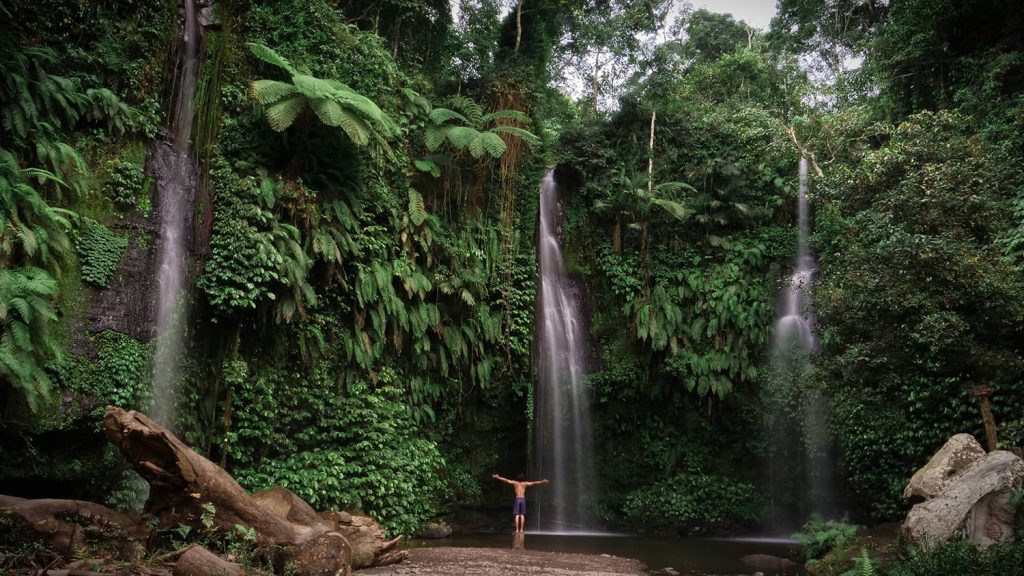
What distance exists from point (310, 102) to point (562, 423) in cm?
978

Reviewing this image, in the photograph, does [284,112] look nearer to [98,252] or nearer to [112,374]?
[98,252]

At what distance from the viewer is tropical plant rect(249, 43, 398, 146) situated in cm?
1140

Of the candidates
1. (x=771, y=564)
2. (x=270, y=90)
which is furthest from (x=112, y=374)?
(x=771, y=564)

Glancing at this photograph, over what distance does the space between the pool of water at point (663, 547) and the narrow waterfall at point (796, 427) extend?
1.24 meters

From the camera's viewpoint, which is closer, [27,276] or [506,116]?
[27,276]

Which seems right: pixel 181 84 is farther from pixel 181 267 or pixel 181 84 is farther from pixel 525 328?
pixel 525 328

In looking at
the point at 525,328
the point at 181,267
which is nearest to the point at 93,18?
the point at 181,267

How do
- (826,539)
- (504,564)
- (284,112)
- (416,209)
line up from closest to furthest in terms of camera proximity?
(504,564), (826,539), (284,112), (416,209)

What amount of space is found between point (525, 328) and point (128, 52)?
9615 millimetres

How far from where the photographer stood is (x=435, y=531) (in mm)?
13836

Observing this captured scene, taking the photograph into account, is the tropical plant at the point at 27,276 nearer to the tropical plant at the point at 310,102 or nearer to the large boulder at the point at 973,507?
the tropical plant at the point at 310,102

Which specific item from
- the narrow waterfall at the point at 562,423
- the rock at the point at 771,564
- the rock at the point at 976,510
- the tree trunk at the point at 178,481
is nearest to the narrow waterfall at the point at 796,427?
the narrow waterfall at the point at 562,423

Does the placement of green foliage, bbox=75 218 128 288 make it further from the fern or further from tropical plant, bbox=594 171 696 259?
tropical plant, bbox=594 171 696 259

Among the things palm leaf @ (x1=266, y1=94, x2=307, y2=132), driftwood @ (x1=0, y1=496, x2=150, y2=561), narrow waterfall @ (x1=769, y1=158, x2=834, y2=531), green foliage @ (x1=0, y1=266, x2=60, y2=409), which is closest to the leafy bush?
narrow waterfall @ (x1=769, y1=158, x2=834, y2=531)
